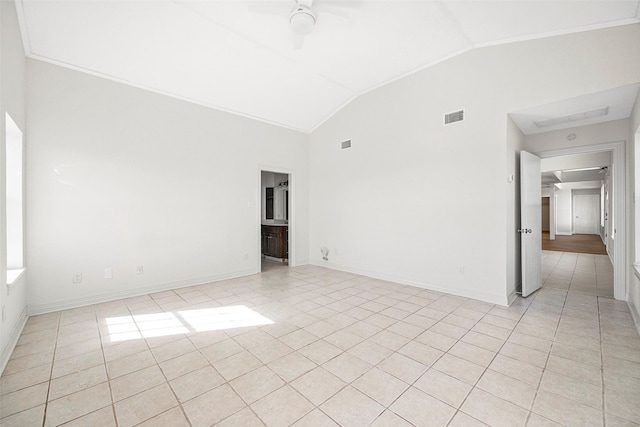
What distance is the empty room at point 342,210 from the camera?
6.56 ft

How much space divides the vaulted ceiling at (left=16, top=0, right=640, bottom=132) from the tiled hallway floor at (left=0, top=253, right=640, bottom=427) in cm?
327

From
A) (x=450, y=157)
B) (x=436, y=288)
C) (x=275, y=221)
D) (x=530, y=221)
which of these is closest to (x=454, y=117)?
(x=450, y=157)

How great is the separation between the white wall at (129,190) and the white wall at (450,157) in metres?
2.13

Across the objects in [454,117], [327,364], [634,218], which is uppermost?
[454,117]

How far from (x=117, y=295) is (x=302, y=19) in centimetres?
441

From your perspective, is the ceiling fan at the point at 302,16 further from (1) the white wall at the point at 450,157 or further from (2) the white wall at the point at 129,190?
(2) the white wall at the point at 129,190

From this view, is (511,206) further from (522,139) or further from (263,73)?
(263,73)

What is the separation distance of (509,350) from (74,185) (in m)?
5.37

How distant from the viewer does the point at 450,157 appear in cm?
417

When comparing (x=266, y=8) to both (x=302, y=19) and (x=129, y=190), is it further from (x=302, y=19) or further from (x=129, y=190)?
(x=129, y=190)

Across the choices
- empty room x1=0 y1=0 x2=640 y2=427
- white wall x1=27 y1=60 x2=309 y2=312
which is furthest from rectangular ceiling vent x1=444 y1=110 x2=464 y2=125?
white wall x1=27 y1=60 x2=309 y2=312

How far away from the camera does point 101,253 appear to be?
380 centimetres

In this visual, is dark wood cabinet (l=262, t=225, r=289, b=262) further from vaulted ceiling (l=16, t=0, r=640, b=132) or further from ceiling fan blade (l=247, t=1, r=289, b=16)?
ceiling fan blade (l=247, t=1, r=289, b=16)

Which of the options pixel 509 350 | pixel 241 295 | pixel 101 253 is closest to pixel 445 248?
pixel 509 350
